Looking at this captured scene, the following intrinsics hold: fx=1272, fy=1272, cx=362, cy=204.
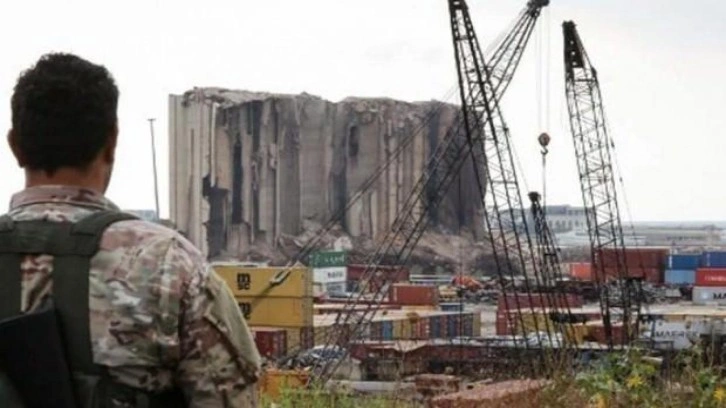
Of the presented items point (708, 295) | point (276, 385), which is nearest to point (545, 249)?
point (708, 295)

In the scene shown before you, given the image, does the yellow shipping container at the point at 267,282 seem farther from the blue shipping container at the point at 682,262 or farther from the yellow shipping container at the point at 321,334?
the blue shipping container at the point at 682,262

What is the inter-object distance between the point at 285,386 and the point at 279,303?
75.8 ft

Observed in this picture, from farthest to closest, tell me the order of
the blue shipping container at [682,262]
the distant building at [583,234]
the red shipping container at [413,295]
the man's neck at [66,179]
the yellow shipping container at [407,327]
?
the distant building at [583,234], the blue shipping container at [682,262], the red shipping container at [413,295], the yellow shipping container at [407,327], the man's neck at [66,179]

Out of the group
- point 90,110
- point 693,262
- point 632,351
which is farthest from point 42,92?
point 693,262

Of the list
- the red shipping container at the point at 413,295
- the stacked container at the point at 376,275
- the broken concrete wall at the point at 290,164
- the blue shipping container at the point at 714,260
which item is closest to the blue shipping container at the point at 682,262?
the blue shipping container at the point at 714,260

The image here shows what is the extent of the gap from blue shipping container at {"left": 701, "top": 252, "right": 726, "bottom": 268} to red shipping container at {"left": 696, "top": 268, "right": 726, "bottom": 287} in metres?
4.43

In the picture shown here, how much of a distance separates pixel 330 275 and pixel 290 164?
32.8 meters

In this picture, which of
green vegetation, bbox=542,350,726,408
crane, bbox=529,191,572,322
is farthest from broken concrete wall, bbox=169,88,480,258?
green vegetation, bbox=542,350,726,408

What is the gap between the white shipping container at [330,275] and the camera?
6109 cm

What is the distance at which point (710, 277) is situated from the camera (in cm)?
6147

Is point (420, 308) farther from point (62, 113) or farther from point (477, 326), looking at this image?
point (62, 113)

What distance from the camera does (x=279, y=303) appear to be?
93.1 feet

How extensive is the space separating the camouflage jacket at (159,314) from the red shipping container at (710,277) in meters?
60.8

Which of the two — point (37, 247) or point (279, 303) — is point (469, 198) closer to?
point (279, 303)
